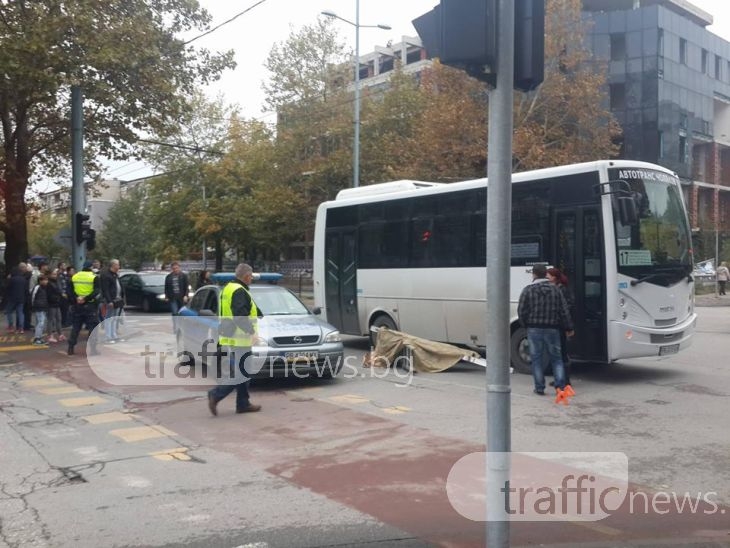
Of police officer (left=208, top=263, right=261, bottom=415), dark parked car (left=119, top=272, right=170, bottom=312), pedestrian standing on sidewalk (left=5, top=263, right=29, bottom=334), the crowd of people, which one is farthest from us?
dark parked car (left=119, top=272, right=170, bottom=312)

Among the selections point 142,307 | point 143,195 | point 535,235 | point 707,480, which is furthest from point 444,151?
point 143,195

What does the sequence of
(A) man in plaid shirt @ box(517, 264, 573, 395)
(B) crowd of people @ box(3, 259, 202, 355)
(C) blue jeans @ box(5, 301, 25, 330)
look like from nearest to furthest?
(A) man in plaid shirt @ box(517, 264, 573, 395) < (B) crowd of people @ box(3, 259, 202, 355) < (C) blue jeans @ box(5, 301, 25, 330)

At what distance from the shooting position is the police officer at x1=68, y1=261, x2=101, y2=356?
14609mm

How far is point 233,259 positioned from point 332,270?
1694 inches

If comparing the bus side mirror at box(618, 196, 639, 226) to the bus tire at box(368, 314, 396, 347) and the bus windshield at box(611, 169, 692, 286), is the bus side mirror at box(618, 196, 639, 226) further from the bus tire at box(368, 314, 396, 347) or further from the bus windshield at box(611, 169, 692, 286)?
the bus tire at box(368, 314, 396, 347)

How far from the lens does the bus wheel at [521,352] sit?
11.7 meters

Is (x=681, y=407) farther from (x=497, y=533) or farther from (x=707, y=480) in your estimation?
(x=497, y=533)

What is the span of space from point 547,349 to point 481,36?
6758 mm

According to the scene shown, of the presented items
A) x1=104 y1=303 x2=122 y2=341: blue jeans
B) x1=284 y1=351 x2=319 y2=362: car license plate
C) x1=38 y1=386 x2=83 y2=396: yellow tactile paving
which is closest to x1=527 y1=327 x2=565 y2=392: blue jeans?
x1=284 y1=351 x2=319 y2=362: car license plate

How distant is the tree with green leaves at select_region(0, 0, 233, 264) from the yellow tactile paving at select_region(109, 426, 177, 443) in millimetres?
11860

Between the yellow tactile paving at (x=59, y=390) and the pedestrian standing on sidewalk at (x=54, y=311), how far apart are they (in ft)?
19.9

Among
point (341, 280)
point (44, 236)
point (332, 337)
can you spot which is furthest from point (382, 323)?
point (44, 236)

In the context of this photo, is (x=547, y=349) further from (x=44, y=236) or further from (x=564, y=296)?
(x=44, y=236)

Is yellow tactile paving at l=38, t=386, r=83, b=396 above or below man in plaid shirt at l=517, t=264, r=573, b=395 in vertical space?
below
